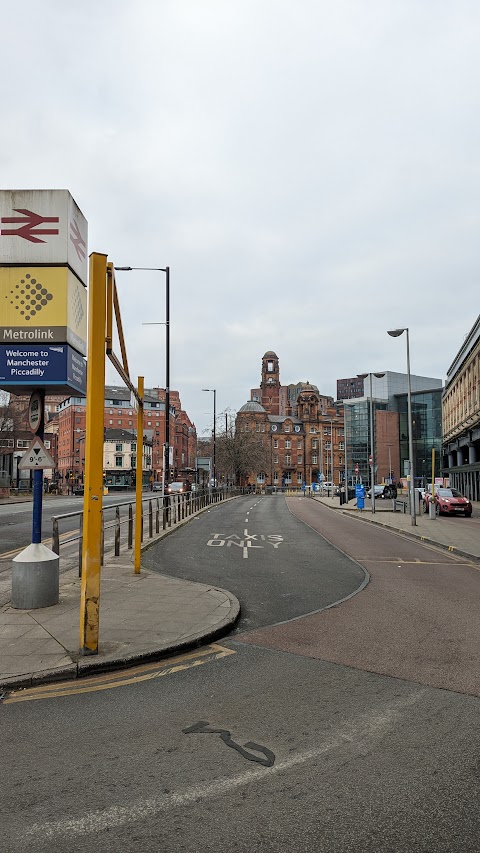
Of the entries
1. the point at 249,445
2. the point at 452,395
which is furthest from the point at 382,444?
the point at 452,395

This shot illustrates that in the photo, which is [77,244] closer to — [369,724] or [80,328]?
[80,328]

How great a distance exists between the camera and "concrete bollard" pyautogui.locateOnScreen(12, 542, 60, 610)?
25.2 ft

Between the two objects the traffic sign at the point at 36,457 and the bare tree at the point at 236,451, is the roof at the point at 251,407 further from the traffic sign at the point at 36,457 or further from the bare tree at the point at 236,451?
the traffic sign at the point at 36,457

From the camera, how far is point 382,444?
103375 mm

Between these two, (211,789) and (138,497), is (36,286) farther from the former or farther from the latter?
(211,789)

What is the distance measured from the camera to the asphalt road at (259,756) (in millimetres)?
3018

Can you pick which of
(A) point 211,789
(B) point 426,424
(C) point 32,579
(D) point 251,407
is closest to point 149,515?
(C) point 32,579

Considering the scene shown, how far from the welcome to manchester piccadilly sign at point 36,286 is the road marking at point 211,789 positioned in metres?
5.70

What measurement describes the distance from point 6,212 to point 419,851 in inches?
333

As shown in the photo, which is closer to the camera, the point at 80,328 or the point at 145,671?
the point at 145,671

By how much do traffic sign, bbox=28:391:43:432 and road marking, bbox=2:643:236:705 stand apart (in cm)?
408

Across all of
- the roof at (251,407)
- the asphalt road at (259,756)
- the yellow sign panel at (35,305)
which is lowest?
the asphalt road at (259,756)

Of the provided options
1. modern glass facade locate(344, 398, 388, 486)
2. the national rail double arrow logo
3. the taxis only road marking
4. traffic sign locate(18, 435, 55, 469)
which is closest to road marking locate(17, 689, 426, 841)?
traffic sign locate(18, 435, 55, 469)

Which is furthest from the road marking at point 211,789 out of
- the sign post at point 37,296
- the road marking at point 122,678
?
the sign post at point 37,296
